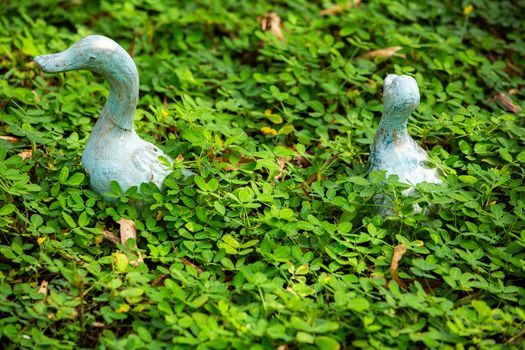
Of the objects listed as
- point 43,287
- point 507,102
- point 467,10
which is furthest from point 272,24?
point 43,287

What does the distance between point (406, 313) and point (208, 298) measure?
0.72 meters

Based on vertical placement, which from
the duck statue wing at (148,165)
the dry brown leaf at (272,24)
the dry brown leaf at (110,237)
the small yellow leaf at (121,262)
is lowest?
the dry brown leaf at (110,237)

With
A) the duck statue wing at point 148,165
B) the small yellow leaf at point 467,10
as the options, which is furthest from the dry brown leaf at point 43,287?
the small yellow leaf at point 467,10

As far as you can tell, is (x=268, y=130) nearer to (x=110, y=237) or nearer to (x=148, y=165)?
(x=148, y=165)

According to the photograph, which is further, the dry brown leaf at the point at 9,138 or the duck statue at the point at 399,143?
the dry brown leaf at the point at 9,138

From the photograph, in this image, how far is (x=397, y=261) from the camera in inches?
115

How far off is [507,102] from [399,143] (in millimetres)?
1142

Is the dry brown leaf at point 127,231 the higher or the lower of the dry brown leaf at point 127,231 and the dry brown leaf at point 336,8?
the lower

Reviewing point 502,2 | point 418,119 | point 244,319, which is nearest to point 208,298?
point 244,319

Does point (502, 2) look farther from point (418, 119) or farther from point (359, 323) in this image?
point (359, 323)

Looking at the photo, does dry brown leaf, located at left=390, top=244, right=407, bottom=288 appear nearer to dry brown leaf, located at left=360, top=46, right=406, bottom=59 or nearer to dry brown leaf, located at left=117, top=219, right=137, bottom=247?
dry brown leaf, located at left=117, top=219, right=137, bottom=247

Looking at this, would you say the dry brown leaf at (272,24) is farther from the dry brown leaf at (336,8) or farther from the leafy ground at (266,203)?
the dry brown leaf at (336,8)

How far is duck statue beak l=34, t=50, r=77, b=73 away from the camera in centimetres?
289

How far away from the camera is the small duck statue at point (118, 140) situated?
9.76ft
